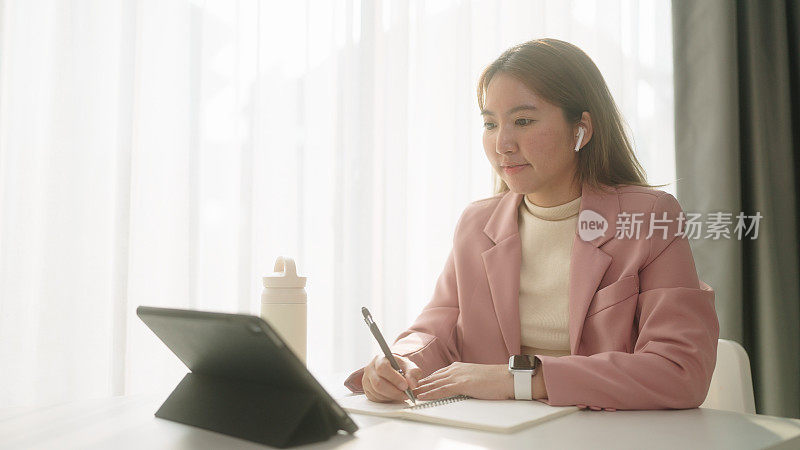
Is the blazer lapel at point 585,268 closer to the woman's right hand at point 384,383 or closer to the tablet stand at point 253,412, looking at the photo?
the woman's right hand at point 384,383

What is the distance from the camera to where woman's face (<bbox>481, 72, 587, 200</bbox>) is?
1312 millimetres

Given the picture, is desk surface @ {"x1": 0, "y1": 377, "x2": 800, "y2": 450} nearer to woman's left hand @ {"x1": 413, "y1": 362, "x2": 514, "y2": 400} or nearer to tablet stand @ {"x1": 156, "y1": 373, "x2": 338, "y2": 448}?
tablet stand @ {"x1": 156, "y1": 373, "x2": 338, "y2": 448}

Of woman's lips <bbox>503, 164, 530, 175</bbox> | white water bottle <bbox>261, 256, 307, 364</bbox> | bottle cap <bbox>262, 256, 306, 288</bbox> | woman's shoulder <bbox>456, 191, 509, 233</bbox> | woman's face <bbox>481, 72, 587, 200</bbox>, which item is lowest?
white water bottle <bbox>261, 256, 307, 364</bbox>

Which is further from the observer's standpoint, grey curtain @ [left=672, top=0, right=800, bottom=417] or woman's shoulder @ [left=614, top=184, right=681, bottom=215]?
grey curtain @ [left=672, top=0, right=800, bottom=417]

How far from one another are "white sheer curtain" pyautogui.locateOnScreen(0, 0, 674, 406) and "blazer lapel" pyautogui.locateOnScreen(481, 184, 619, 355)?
553mm

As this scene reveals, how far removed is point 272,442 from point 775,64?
2.39m

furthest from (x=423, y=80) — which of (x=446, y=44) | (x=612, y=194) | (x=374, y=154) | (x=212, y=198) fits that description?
(x=612, y=194)

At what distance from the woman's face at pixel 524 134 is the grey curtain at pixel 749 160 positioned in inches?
48.9

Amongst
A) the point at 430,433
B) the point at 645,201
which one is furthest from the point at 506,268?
the point at 430,433

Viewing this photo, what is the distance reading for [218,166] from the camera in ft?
5.43

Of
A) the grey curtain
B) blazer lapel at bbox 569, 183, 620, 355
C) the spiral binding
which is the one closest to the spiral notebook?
the spiral binding

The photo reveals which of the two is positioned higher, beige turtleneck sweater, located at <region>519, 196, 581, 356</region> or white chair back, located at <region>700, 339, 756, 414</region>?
beige turtleneck sweater, located at <region>519, 196, 581, 356</region>

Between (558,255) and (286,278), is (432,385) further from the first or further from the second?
(558,255)

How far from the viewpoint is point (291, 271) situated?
0.96 m
